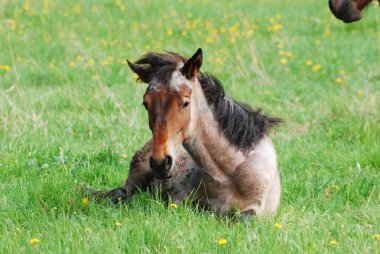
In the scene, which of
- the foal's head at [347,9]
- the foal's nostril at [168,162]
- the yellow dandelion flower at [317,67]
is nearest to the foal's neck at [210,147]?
the foal's nostril at [168,162]

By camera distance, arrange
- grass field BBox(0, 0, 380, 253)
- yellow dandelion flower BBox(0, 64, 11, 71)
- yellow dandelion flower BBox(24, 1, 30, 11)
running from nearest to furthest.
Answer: grass field BBox(0, 0, 380, 253) → yellow dandelion flower BBox(0, 64, 11, 71) → yellow dandelion flower BBox(24, 1, 30, 11)

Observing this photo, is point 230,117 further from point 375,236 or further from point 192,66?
point 375,236

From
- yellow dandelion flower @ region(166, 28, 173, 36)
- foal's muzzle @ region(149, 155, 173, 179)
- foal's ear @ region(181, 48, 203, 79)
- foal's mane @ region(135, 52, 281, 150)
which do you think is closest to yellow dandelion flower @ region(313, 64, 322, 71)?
yellow dandelion flower @ region(166, 28, 173, 36)

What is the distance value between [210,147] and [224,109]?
30cm

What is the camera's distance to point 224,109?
18.2 ft

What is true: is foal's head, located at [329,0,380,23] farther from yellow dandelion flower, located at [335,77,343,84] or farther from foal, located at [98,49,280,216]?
yellow dandelion flower, located at [335,77,343,84]

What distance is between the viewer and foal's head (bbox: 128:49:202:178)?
4.83 meters

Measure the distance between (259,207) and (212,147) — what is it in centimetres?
52

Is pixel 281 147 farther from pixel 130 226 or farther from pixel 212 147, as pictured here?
pixel 130 226

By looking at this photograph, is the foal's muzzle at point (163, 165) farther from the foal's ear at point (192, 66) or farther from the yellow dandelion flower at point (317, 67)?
the yellow dandelion flower at point (317, 67)

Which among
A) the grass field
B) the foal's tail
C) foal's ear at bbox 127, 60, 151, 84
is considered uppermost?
foal's ear at bbox 127, 60, 151, 84

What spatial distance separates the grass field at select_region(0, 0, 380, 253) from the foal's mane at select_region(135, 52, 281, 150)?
22.8 inches

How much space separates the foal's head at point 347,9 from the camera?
631 cm

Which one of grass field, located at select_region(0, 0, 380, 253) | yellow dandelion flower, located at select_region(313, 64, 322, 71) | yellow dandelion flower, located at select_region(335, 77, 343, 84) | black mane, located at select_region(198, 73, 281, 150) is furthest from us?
yellow dandelion flower, located at select_region(313, 64, 322, 71)
